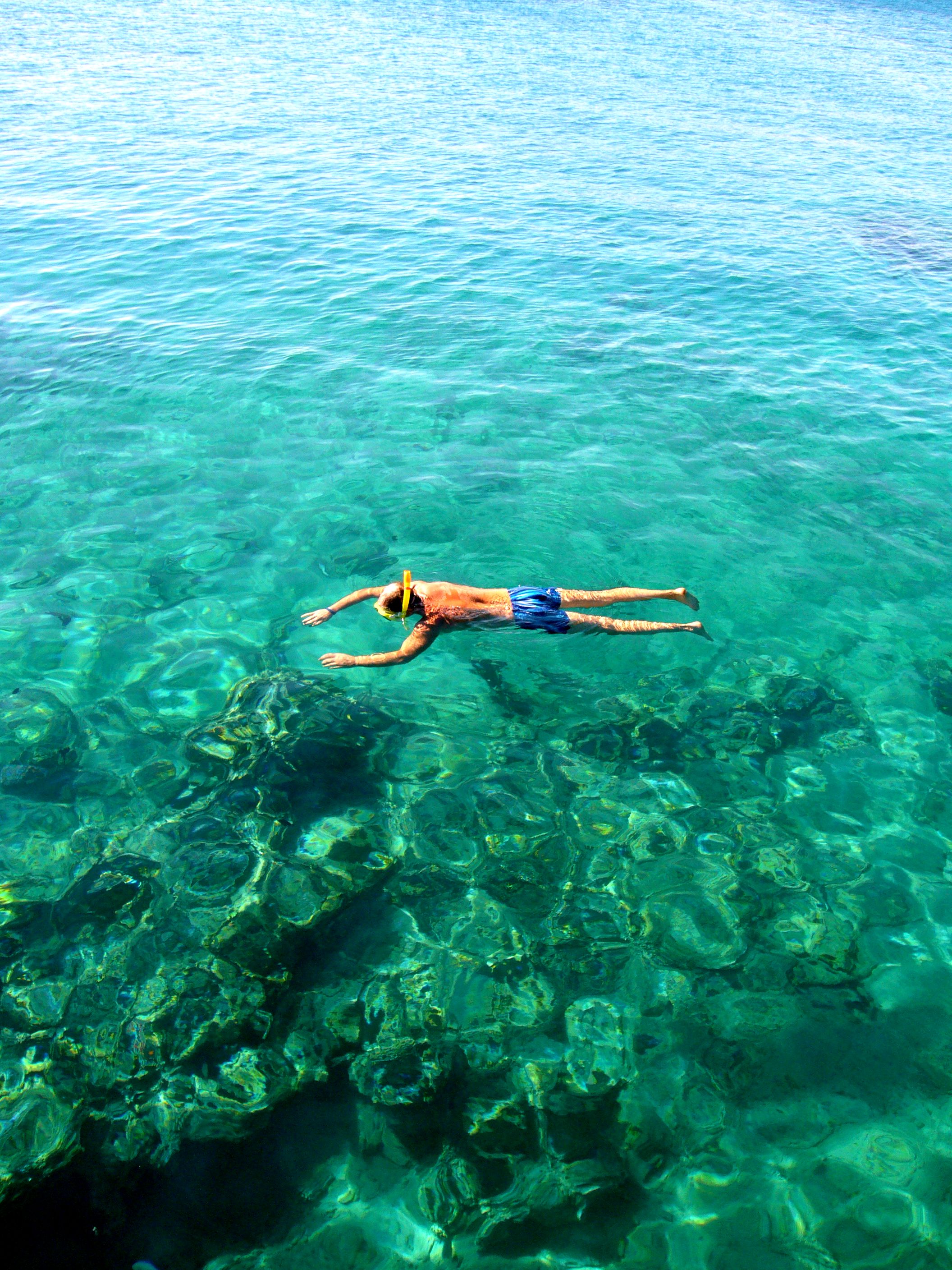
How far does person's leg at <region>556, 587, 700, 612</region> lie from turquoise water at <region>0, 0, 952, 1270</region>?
54 cm

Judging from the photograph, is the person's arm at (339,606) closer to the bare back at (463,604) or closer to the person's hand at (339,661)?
the bare back at (463,604)

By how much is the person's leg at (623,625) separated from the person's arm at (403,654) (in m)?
1.77

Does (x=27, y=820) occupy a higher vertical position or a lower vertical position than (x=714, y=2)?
lower

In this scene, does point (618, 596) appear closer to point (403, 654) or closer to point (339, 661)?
point (403, 654)

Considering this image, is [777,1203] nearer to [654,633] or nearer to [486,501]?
[654,633]

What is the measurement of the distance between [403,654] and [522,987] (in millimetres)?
3989

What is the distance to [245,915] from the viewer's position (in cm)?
771

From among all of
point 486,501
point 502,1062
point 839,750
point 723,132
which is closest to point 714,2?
point 723,132

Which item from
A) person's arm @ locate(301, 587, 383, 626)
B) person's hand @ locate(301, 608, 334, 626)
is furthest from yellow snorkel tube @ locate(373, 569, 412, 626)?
person's hand @ locate(301, 608, 334, 626)

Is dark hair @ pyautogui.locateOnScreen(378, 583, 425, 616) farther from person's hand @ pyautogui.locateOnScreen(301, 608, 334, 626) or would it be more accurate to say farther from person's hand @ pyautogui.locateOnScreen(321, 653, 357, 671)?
person's hand @ pyautogui.locateOnScreen(301, 608, 334, 626)

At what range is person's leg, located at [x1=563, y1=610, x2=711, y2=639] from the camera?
33.5ft

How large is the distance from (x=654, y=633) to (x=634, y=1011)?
5336mm

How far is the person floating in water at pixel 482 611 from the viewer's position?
369 inches

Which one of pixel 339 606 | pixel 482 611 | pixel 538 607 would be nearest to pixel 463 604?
pixel 482 611
